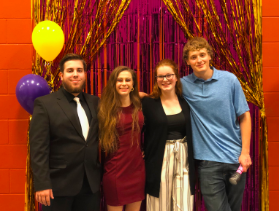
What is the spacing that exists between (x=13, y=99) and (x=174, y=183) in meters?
1.60

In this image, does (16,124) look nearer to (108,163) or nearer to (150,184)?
(108,163)

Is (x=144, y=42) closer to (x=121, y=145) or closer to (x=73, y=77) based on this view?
(x=73, y=77)

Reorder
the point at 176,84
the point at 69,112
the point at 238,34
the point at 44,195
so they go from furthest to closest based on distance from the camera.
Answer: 1. the point at 238,34
2. the point at 176,84
3. the point at 69,112
4. the point at 44,195

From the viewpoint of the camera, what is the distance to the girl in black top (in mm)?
1812

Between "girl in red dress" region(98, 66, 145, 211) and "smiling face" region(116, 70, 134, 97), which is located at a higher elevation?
"smiling face" region(116, 70, 134, 97)

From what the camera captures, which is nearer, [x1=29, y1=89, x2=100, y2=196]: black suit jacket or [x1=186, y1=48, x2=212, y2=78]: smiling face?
[x1=29, y1=89, x2=100, y2=196]: black suit jacket

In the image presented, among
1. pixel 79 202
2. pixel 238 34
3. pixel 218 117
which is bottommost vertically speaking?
pixel 79 202

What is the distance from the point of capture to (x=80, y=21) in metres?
2.28

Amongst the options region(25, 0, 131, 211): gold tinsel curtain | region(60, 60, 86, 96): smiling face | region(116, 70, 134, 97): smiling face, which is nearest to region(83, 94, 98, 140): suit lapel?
region(60, 60, 86, 96): smiling face

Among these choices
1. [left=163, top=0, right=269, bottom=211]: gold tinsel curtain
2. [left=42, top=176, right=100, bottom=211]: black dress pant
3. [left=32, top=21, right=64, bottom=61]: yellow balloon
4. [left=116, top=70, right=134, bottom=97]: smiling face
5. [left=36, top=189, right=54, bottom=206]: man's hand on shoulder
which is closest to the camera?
[left=36, top=189, right=54, bottom=206]: man's hand on shoulder

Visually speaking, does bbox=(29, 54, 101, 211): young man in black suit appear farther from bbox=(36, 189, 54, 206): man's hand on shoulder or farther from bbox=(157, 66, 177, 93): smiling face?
bbox=(157, 66, 177, 93): smiling face

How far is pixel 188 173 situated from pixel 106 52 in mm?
1242

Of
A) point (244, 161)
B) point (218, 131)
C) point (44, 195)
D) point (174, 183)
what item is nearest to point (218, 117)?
point (218, 131)

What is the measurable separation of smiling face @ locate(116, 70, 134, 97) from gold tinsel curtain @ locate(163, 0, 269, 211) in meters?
0.79
